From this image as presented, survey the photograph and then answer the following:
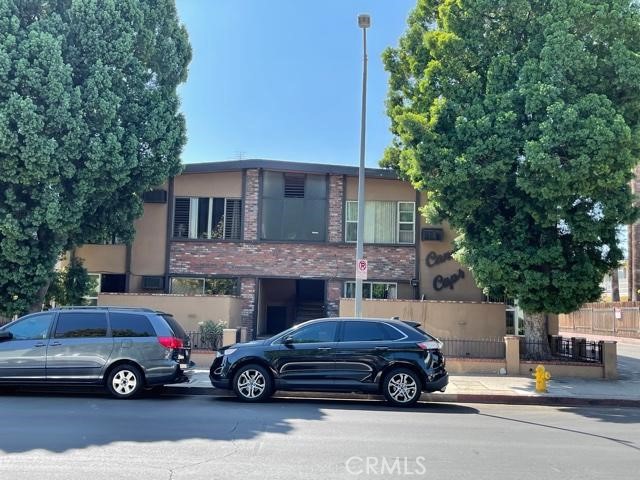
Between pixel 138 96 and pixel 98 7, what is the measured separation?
2.25 m

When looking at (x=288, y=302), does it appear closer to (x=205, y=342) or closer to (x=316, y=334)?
(x=205, y=342)

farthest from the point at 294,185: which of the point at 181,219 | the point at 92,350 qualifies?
the point at 92,350

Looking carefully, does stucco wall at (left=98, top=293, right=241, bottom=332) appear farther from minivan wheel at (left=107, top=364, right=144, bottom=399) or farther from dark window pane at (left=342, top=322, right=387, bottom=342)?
dark window pane at (left=342, top=322, right=387, bottom=342)

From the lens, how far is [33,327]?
11281mm

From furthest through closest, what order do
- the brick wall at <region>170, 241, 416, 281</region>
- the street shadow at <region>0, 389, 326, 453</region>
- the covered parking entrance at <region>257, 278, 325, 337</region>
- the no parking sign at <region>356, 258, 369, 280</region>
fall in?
the covered parking entrance at <region>257, 278, 325, 337</region>
the brick wall at <region>170, 241, 416, 281</region>
the no parking sign at <region>356, 258, 369, 280</region>
the street shadow at <region>0, 389, 326, 453</region>

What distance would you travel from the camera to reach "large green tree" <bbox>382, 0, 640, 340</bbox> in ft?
43.1

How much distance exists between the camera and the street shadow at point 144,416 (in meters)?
7.70

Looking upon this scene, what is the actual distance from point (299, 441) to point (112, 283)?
46.0 ft

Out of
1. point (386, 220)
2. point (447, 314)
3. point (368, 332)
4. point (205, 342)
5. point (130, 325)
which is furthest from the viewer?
point (386, 220)

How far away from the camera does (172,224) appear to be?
1986 cm

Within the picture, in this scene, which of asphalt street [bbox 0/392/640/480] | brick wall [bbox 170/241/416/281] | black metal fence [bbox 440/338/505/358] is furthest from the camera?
brick wall [bbox 170/241/416/281]

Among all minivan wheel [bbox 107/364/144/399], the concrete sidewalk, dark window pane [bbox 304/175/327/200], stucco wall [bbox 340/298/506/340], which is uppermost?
dark window pane [bbox 304/175/327/200]

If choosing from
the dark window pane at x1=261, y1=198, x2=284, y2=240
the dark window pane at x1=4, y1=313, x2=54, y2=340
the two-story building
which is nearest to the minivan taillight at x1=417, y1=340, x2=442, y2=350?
the dark window pane at x1=4, y1=313, x2=54, y2=340

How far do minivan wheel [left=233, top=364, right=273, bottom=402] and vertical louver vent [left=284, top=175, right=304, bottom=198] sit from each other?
31.7 feet
